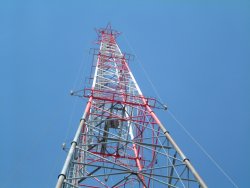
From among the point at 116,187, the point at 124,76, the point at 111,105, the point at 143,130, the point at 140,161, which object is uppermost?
the point at 124,76

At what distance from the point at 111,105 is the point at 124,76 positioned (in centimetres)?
434

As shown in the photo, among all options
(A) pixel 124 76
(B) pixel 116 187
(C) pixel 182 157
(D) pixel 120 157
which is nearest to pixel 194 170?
(C) pixel 182 157

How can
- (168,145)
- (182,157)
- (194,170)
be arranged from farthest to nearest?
1. (168,145)
2. (182,157)
3. (194,170)

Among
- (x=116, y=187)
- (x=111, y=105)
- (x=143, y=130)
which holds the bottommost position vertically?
(x=116, y=187)

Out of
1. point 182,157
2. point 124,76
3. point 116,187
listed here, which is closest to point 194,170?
point 182,157

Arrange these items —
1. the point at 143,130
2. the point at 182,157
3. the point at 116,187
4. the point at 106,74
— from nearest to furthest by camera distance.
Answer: the point at 182,157 < the point at 116,187 < the point at 143,130 < the point at 106,74

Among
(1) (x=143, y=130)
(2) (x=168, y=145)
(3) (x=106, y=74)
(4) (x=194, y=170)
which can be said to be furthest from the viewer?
(3) (x=106, y=74)

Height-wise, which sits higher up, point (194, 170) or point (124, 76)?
point (124, 76)

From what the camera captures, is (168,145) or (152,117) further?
(152,117)

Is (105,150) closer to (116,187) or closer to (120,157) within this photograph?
(120,157)

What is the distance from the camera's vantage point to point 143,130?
14.5m

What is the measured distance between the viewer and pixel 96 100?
14820mm

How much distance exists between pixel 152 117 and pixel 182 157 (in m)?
3.43

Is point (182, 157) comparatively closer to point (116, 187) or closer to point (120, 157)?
point (116, 187)
